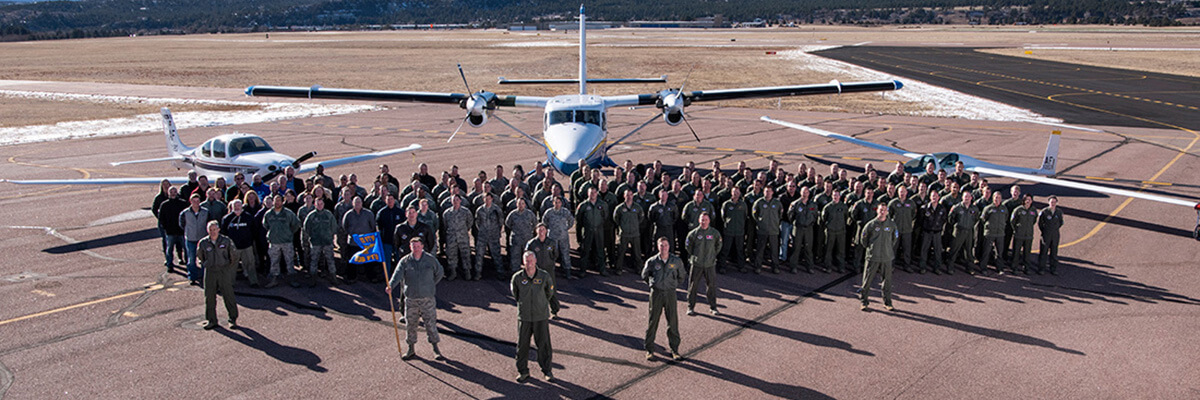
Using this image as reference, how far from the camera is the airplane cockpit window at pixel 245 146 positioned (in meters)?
16.8

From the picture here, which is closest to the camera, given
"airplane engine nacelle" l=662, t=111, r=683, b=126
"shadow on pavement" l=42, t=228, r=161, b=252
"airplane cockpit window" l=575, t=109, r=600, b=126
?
"shadow on pavement" l=42, t=228, r=161, b=252

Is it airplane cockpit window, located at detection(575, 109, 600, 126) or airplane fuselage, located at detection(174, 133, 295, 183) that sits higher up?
airplane cockpit window, located at detection(575, 109, 600, 126)

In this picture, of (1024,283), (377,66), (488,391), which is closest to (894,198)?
(1024,283)

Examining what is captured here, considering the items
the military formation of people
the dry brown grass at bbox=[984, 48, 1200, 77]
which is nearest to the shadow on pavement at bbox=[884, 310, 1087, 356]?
the military formation of people

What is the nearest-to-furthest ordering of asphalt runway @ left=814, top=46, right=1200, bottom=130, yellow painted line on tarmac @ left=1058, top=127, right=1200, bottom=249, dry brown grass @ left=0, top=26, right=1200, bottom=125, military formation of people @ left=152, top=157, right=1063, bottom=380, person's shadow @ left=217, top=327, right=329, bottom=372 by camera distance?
person's shadow @ left=217, top=327, right=329, bottom=372, military formation of people @ left=152, top=157, right=1063, bottom=380, yellow painted line on tarmac @ left=1058, top=127, right=1200, bottom=249, asphalt runway @ left=814, top=46, right=1200, bottom=130, dry brown grass @ left=0, top=26, right=1200, bottom=125

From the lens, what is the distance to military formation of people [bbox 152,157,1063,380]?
11.0 m

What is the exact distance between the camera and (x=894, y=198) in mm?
12281

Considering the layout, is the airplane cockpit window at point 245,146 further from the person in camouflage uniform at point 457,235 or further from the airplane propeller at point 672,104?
the airplane propeller at point 672,104

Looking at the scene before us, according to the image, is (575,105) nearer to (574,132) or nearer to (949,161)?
(574,132)

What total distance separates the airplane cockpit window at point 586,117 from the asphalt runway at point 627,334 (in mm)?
6649

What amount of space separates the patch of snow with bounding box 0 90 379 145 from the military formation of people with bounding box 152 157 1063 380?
22728 mm

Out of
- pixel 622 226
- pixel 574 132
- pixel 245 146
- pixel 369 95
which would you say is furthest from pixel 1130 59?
pixel 245 146

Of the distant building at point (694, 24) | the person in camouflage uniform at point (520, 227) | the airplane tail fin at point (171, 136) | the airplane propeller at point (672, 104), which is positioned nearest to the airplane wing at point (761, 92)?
the airplane propeller at point (672, 104)

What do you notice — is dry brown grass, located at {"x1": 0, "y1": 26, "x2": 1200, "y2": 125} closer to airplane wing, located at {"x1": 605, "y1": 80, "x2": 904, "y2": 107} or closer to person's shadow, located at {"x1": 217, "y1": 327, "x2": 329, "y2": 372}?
airplane wing, located at {"x1": 605, "y1": 80, "x2": 904, "y2": 107}
